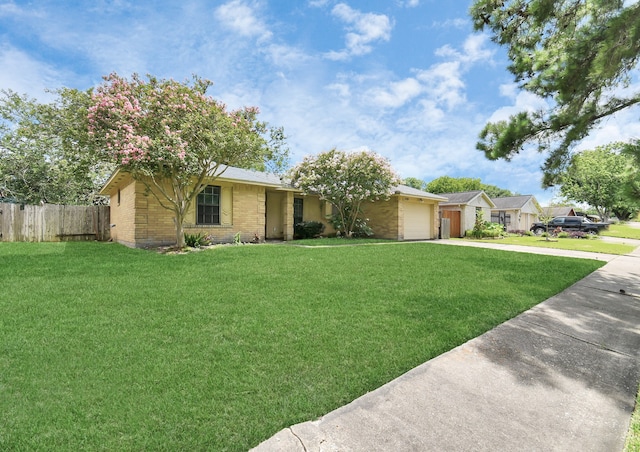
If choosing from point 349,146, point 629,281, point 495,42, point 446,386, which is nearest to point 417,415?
point 446,386

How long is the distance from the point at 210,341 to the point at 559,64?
24.0 feet

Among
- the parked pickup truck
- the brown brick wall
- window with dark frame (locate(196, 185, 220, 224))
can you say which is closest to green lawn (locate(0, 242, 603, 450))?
window with dark frame (locate(196, 185, 220, 224))

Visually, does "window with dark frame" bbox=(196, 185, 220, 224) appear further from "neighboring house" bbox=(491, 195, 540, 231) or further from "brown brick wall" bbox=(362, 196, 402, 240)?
"neighboring house" bbox=(491, 195, 540, 231)

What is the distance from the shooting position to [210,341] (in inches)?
129

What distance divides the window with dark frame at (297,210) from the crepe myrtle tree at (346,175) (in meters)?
1.26

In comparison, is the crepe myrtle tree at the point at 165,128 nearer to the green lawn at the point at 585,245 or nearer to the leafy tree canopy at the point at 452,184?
the green lawn at the point at 585,245

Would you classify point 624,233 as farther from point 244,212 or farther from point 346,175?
point 244,212

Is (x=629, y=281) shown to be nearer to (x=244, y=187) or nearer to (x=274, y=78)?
(x=244, y=187)

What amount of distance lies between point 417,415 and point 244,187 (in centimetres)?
1223

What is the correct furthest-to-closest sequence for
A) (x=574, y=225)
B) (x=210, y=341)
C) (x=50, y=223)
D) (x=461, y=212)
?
(x=574, y=225) → (x=461, y=212) → (x=50, y=223) → (x=210, y=341)

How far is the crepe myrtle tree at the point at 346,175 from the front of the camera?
14859 millimetres

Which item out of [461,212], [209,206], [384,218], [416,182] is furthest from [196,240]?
[416,182]

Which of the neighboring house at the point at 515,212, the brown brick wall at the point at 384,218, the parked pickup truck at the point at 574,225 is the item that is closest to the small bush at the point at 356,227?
the brown brick wall at the point at 384,218

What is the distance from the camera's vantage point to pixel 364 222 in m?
17.3
